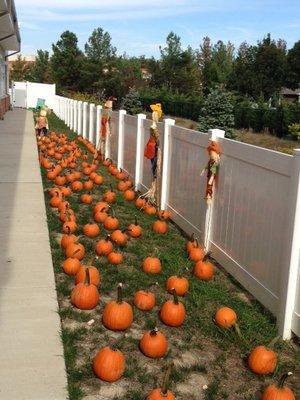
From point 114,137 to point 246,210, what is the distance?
8311 millimetres

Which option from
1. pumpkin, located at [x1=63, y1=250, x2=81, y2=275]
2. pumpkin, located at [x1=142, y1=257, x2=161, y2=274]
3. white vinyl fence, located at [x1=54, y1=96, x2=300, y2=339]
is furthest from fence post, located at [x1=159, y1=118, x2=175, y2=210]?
pumpkin, located at [x1=63, y1=250, x2=81, y2=275]

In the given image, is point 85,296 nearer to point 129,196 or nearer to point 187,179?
point 187,179

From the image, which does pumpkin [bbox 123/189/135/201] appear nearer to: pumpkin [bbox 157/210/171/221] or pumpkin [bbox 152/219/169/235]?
pumpkin [bbox 157/210/171/221]

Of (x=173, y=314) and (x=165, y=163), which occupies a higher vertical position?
(x=165, y=163)

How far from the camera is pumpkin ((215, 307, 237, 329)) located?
4047mm

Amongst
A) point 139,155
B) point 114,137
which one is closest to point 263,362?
point 139,155

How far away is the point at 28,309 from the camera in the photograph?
404 centimetres

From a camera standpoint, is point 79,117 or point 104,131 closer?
point 104,131

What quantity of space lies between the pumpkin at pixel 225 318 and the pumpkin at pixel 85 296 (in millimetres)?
981

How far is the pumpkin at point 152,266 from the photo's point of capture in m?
5.18

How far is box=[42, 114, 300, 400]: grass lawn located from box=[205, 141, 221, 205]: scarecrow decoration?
2.72 feet

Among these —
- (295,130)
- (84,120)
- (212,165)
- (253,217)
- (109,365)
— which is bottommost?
(295,130)

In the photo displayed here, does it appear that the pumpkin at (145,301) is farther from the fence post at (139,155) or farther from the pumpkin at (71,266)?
the fence post at (139,155)

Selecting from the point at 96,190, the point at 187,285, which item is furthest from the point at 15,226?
the point at 96,190
